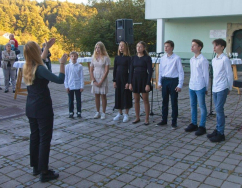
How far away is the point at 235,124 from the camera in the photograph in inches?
236

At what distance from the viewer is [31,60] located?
11.4 feet

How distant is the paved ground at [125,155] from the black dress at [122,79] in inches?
18.7

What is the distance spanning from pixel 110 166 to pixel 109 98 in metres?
5.22

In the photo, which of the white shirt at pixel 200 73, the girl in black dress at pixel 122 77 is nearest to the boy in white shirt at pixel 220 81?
the white shirt at pixel 200 73

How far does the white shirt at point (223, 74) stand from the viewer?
480cm

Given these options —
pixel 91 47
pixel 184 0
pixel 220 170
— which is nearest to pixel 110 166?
pixel 220 170

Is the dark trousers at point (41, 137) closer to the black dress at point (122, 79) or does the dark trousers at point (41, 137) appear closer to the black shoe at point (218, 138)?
the black shoe at point (218, 138)

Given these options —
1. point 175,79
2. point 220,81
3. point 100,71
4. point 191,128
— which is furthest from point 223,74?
point 100,71

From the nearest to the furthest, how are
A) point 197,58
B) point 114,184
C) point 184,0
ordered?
point 114,184 < point 197,58 < point 184,0

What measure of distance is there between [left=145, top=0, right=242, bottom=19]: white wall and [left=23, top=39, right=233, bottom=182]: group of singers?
33.9 ft

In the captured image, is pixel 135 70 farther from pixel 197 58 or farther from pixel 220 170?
pixel 220 170

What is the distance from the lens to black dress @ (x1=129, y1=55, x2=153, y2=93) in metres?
5.87

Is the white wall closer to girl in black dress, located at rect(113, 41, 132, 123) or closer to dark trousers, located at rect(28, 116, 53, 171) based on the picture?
girl in black dress, located at rect(113, 41, 132, 123)

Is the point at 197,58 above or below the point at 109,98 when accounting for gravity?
above
